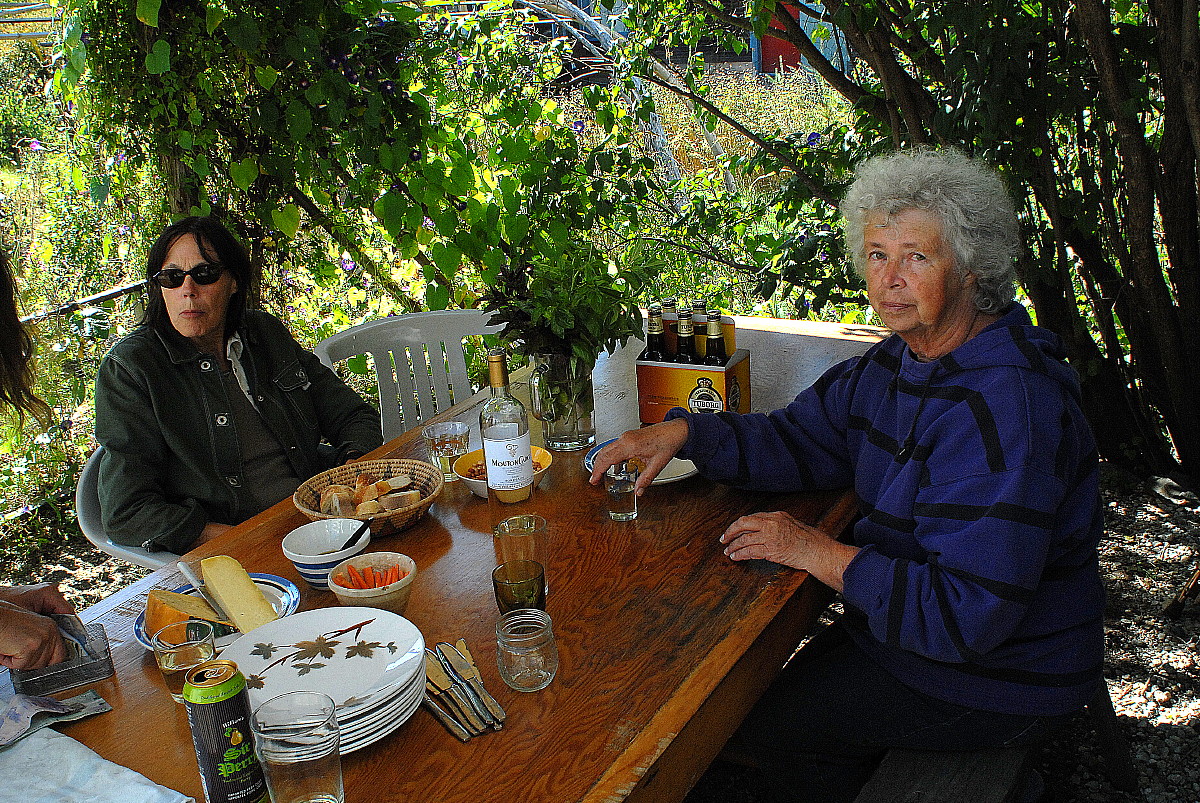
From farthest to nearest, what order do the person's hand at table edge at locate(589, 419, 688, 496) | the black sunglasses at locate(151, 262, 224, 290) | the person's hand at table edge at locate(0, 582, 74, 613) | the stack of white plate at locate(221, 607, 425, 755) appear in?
the black sunglasses at locate(151, 262, 224, 290) → the person's hand at table edge at locate(589, 419, 688, 496) → the person's hand at table edge at locate(0, 582, 74, 613) → the stack of white plate at locate(221, 607, 425, 755)

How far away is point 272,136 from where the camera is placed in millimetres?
3088

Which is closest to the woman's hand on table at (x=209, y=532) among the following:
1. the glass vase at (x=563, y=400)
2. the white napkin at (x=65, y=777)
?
the glass vase at (x=563, y=400)

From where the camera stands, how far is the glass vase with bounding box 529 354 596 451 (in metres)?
1.90

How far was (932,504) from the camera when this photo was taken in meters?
1.38

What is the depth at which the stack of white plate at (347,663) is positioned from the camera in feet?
3.51

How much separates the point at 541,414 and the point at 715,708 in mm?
926

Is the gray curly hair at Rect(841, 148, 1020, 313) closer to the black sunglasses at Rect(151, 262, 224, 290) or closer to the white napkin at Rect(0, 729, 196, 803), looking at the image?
the white napkin at Rect(0, 729, 196, 803)

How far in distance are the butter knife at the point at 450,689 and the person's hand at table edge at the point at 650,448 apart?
591mm

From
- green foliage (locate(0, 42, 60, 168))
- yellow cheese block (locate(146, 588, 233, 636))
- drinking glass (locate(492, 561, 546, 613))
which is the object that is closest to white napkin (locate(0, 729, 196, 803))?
yellow cheese block (locate(146, 588, 233, 636))

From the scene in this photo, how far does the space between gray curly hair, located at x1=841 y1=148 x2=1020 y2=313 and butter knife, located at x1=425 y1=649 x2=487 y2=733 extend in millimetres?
1021

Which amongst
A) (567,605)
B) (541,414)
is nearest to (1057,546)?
(567,605)

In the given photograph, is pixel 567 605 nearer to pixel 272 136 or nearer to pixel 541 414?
pixel 541 414

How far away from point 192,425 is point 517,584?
1.24 metres

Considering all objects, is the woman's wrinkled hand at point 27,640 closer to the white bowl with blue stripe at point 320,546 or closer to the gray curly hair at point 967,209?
the white bowl with blue stripe at point 320,546
